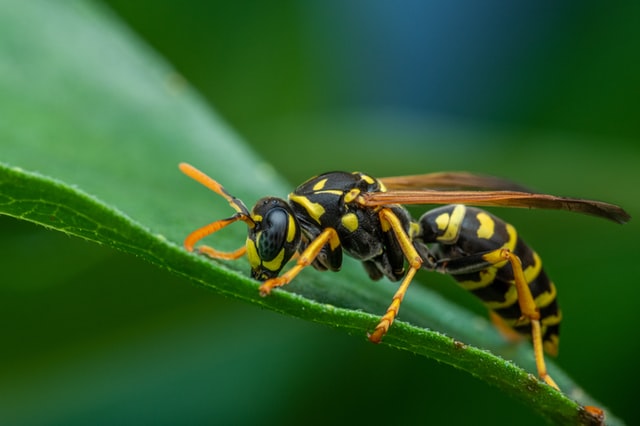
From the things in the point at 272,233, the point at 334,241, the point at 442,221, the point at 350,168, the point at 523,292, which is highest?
the point at 350,168

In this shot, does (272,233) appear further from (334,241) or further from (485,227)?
(485,227)

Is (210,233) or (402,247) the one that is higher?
(402,247)

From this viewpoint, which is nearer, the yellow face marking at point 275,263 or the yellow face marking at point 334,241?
the yellow face marking at point 275,263

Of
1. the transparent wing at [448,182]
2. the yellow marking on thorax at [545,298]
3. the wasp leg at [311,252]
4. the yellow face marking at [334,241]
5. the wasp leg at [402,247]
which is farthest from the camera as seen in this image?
the transparent wing at [448,182]

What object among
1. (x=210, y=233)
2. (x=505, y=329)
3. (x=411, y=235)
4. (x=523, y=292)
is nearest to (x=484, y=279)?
(x=523, y=292)

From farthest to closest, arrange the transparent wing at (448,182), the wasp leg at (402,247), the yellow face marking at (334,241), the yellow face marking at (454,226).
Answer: the transparent wing at (448,182) → the yellow face marking at (454,226) → the yellow face marking at (334,241) → the wasp leg at (402,247)

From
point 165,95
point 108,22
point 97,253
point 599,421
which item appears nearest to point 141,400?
point 97,253

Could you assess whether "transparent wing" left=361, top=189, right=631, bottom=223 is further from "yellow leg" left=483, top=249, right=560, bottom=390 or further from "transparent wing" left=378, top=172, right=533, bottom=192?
"transparent wing" left=378, top=172, right=533, bottom=192

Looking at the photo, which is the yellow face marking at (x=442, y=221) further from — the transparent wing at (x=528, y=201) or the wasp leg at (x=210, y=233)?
the wasp leg at (x=210, y=233)

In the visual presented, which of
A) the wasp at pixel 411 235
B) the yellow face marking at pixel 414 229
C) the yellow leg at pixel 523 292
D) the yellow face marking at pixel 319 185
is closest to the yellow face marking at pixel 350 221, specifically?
the wasp at pixel 411 235
